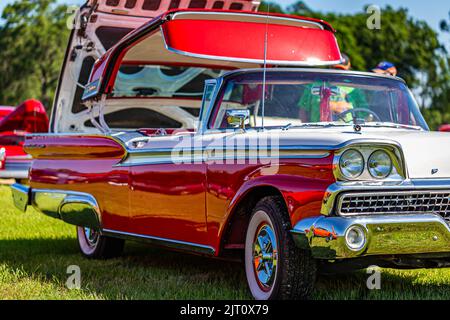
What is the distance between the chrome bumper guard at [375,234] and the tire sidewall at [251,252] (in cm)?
23

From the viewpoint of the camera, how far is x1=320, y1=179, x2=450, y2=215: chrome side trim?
12.8 feet

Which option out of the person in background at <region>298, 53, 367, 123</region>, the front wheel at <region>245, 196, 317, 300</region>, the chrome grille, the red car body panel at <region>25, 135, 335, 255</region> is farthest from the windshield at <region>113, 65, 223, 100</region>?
the chrome grille

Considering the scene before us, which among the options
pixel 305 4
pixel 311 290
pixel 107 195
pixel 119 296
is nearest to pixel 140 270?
pixel 107 195

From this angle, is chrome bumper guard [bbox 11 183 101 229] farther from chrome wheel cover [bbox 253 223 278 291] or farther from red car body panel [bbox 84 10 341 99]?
chrome wheel cover [bbox 253 223 278 291]

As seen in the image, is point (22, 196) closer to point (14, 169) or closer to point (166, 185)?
point (166, 185)

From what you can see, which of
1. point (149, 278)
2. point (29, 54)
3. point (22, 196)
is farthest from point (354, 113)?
point (29, 54)

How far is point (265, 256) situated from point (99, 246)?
2.60 meters

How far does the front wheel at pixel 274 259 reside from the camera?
414 centimetres

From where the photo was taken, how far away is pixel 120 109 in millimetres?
7520

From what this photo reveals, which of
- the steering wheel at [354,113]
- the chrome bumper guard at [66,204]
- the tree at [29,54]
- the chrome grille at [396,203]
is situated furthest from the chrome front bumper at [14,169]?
the tree at [29,54]

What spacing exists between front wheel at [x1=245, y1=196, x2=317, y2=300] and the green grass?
10.5 inches

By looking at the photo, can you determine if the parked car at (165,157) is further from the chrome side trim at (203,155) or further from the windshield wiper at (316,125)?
the windshield wiper at (316,125)

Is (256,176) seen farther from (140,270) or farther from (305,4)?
(305,4)
